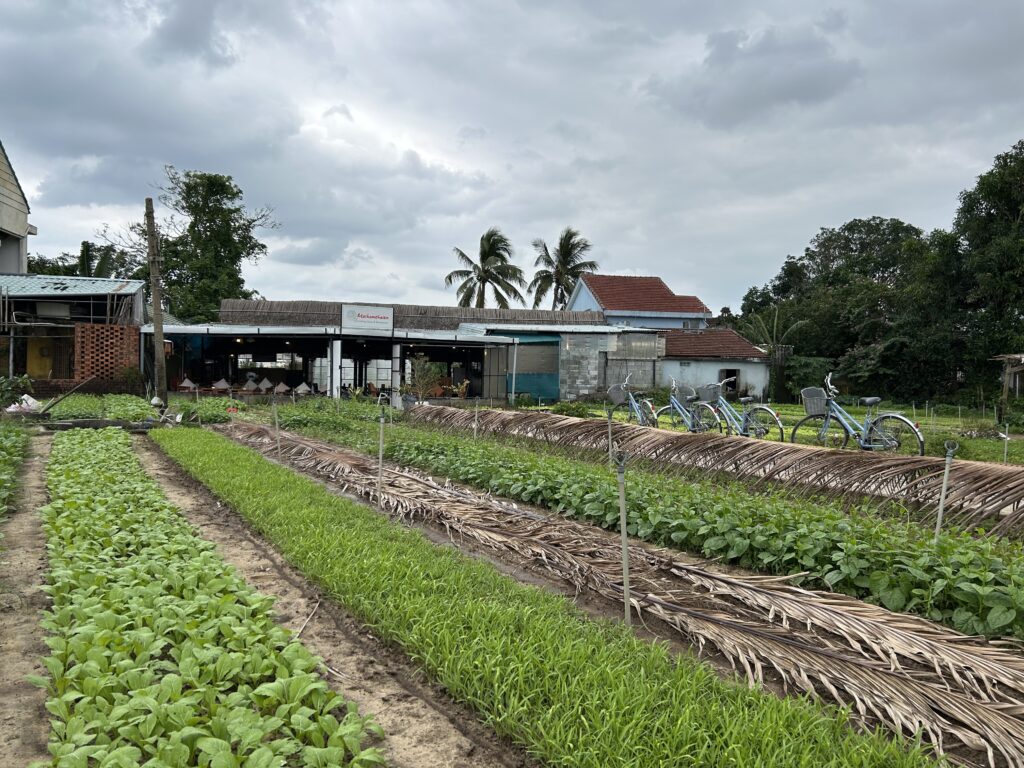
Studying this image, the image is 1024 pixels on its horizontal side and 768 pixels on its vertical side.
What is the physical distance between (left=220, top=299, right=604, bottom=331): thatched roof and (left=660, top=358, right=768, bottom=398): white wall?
17.2ft

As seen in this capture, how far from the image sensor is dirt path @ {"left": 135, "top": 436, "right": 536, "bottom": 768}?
2463 millimetres

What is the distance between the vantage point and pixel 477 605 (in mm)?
3434

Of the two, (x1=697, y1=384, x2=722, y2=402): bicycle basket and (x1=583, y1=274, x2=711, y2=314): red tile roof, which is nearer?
(x1=697, y1=384, x2=722, y2=402): bicycle basket

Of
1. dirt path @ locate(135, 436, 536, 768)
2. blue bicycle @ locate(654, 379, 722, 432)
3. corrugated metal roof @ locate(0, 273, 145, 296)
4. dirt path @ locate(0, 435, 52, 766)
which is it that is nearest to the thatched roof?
corrugated metal roof @ locate(0, 273, 145, 296)

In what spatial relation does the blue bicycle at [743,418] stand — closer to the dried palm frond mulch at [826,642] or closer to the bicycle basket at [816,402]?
the bicycle basket at [816,402]

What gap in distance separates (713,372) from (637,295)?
815cm

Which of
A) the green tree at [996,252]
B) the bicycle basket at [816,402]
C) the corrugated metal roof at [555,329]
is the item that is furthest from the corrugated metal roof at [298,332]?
the green tree at [996,252]

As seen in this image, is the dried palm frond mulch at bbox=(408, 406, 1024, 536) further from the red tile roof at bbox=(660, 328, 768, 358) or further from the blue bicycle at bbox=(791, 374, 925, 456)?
the red tile roof at bbox=(660, 328, 768, 358)

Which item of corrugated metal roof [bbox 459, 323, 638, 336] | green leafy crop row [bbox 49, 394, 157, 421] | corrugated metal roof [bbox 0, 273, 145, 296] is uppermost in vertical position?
corrugated metal roof [bbox 0, 273, 145, 296]

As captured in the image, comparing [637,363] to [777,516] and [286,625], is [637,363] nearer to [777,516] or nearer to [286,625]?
[777,516]

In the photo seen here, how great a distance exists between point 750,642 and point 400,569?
2058 mm

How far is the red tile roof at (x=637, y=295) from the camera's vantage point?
32.6m

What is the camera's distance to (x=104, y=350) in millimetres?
21078

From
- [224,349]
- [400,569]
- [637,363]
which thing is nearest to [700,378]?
[637,363]
